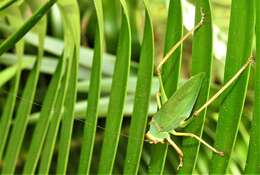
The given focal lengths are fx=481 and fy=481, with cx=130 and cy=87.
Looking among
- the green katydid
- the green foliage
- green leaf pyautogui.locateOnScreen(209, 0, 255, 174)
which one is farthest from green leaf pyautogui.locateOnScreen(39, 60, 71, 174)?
green leaf pyautogui.locateOnScreen(209, 0, 255, 174)

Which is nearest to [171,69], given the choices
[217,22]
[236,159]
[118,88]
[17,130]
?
[118,88]

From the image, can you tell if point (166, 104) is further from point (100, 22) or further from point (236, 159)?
point (236, 159)

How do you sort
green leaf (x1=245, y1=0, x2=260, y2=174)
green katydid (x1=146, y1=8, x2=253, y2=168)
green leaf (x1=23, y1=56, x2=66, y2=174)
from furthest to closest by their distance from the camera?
green leaf (x1=23, y1=56, x2=66, y2=174), green katydid (x1=146, y1=8, x2=253, y2=168), green leaf (x1=245, y1=0, x2=260, y2=174)

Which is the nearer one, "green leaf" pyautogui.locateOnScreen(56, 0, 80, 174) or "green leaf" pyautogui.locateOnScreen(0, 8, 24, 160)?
"green leaf" pyautogui.locateOnScreen(56, 0, 80, 174)

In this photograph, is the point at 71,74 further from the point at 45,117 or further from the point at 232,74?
the point at 232,74

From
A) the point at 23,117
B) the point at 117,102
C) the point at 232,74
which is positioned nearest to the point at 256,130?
the point at 232,74

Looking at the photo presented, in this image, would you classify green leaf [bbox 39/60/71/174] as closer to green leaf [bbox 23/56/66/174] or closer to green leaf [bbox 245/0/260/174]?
green leaf [bbox 23/56/66/174]
